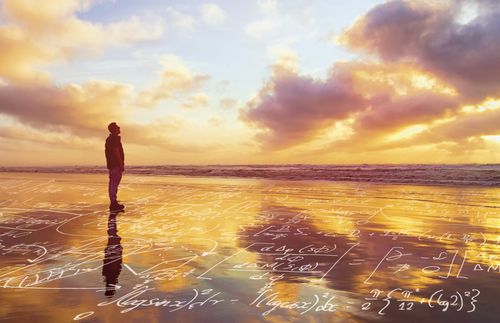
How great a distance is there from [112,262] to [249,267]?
265cm

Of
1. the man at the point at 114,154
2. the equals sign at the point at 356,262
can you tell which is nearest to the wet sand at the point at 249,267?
the equals sign at the point at 356,262

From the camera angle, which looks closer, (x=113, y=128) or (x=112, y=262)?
(x=112, y=262)

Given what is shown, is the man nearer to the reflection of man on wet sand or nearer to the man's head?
the man's head

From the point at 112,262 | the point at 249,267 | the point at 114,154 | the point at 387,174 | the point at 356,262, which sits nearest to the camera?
the point at 249,267

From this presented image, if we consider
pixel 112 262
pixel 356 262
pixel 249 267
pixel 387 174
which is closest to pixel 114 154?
pixel 112 262

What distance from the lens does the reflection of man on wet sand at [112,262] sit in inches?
272

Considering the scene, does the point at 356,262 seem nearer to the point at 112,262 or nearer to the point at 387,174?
the point at 112,262

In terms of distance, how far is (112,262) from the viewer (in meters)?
8.46

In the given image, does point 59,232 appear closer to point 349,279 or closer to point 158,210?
point 158,210

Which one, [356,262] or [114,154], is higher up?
[114,154]

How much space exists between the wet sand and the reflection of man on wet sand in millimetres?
32

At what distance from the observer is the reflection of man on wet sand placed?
6898 millimetres

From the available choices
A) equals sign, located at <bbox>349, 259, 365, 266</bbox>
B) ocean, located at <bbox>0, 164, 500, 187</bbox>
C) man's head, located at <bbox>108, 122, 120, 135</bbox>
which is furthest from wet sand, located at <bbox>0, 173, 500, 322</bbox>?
ocean, located at <bbox>0, 164, 500, 187</bbox>

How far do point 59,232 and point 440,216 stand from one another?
12.4 metres
